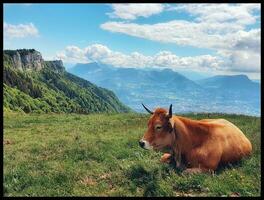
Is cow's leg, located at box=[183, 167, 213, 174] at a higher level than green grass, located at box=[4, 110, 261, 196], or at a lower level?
higher

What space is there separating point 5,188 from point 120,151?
5.29 meters

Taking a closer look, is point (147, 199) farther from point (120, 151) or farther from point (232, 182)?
point (120, 151)

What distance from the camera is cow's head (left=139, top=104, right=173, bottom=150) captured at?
43.5 ft

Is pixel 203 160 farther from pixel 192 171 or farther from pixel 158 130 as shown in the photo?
pixel 158 130

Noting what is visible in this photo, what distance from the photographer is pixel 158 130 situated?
43.9 feet

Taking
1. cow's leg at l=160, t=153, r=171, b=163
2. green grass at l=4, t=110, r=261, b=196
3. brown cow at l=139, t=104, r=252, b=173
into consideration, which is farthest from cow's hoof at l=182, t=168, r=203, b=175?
cow's leg at l=160, t=153, r=171, b=163

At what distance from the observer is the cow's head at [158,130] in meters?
13.2

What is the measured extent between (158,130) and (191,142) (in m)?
1.28

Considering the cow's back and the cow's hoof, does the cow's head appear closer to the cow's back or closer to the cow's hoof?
the cow's hoof

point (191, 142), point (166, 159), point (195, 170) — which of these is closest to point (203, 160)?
point (195, 170)

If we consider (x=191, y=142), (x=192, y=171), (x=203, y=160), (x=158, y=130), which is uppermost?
(x=158, y=130)

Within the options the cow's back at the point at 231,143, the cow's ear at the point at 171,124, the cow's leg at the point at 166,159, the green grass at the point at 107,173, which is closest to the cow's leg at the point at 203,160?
the green grass at the point at 107,173

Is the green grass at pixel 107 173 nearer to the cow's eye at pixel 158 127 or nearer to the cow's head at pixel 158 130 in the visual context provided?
the cow's head at pixel 158 130

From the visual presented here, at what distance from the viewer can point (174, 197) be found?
1194 cm
